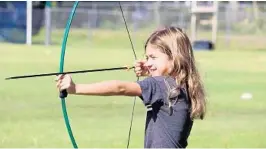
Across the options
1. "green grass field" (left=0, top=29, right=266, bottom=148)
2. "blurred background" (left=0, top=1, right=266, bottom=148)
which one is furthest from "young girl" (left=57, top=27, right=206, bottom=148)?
"green grass field" (left=0, top=29, right=266, bottom=148)

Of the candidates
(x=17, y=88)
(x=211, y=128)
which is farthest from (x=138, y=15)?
(x=211, y=128)

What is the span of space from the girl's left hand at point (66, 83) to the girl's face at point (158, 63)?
1.89ft

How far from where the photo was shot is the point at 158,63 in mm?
4121

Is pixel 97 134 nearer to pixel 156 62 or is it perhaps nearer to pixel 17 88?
pixel 156 62

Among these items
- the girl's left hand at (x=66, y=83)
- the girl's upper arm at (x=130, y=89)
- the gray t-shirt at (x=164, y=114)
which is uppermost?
the girl's left hand at (x=66, y=83)

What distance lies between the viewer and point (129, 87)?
3852 mm

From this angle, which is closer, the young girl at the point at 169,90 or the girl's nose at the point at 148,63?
the young girl at the point at 169,90

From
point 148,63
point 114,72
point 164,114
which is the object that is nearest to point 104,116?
point 148,63

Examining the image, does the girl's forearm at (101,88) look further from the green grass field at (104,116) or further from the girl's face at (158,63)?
the green grass field at (104,116)

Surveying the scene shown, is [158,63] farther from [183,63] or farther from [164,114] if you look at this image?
[164,114]

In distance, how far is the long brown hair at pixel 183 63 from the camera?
4098mm

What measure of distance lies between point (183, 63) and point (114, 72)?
14.3 metres

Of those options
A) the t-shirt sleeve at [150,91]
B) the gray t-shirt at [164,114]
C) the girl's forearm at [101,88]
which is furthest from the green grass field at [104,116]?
the girl's forearm at [101,88]

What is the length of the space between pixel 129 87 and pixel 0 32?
32.4 metres
